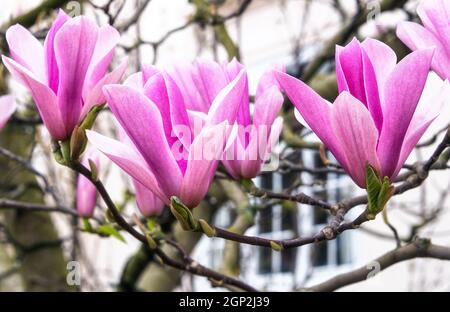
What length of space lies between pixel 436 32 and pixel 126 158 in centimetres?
28

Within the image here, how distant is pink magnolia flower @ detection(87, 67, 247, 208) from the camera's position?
52 cm

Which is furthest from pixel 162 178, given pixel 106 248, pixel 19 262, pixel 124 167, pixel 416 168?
pixel 106 248

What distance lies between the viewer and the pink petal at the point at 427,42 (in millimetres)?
549

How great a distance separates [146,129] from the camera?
52 centimetres

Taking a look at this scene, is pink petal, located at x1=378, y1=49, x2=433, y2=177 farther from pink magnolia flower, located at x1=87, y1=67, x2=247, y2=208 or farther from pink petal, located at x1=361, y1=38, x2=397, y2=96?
pink magnolia flower, located at x1=87, y1=67, x2=247, y2=208

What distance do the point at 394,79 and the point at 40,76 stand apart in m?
0.31

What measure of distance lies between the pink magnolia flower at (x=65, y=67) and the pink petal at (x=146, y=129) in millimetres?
66

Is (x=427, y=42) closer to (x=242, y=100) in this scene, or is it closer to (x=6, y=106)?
(x=242, y=100)

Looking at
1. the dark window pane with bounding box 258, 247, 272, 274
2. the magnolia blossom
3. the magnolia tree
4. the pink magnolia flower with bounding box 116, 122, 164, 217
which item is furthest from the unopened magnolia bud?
the dark window pane with bounding box 258, 247, 272, 274

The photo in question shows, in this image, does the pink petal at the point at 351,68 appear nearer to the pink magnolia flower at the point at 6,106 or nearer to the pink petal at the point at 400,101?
the pink petal at the point at 400,101

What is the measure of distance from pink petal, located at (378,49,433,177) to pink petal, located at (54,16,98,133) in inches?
10.1

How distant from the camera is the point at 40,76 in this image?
59cm

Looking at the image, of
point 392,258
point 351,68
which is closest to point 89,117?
point 351,68
